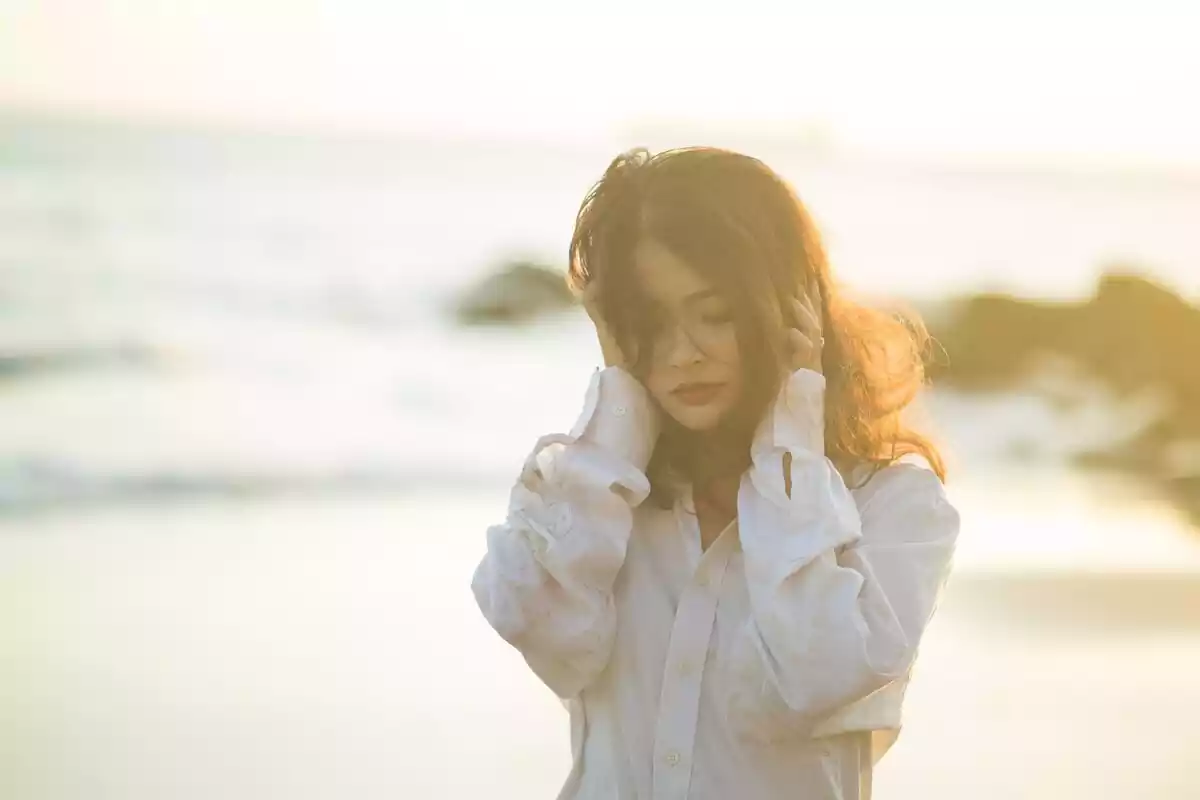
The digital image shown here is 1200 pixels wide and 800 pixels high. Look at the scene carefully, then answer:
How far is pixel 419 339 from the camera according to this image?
193 cm

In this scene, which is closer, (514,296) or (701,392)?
(701,392)

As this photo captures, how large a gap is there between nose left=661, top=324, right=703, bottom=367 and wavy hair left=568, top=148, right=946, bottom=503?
19 mm

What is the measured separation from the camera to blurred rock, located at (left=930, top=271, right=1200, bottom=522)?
2018mm

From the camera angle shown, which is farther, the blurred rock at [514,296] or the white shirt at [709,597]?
the blurred rock at [514,296]

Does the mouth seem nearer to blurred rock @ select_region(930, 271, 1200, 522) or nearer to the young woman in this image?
the young woman

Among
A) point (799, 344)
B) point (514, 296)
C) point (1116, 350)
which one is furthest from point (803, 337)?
point (1116, 350)

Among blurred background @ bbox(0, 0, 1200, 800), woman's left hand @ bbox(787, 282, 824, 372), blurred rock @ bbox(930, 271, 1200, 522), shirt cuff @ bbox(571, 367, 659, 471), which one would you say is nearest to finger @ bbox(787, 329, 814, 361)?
woman's left hand @ bbox(787, 282, 824, 372)

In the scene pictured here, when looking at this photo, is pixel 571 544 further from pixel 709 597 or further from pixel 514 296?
pixel 514 296

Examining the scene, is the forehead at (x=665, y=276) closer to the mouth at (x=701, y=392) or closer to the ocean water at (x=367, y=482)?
the mouth at (x=701, y=392)

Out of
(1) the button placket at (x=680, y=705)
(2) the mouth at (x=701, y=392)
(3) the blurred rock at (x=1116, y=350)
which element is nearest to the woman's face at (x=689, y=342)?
(2) the mouth at (x=701, y=392)

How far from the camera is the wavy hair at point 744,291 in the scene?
1036 millimetres

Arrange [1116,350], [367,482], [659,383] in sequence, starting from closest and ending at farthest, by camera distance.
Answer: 1. [659,383]
2. [367,482]
3. [1116,350]

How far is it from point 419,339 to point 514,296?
137 mm

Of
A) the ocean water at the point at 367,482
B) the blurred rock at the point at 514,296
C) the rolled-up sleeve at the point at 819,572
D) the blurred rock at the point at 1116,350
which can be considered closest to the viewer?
the rolled-up sleeve at the point at 819,572
